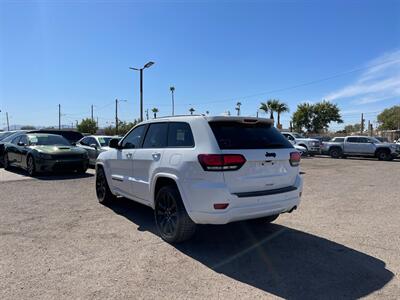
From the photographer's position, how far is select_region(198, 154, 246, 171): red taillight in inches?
164

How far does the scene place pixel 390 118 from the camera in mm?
81250

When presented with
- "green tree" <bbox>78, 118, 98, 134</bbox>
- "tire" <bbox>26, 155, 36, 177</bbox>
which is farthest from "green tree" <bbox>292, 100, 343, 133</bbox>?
"tire" <bbox>26, 155, 36, 177</bbox>

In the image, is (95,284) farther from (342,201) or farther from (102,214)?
(342,201)

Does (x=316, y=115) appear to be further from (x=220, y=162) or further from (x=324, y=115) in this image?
(x=220, y=162)

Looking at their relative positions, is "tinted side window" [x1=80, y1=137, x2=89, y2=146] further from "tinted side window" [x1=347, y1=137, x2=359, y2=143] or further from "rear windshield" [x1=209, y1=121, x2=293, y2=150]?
A: "tinted side window" [x1=347, y1=137, x2=359, y2=143]

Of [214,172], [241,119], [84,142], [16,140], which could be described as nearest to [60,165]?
[16,140]

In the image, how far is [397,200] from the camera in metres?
8.29

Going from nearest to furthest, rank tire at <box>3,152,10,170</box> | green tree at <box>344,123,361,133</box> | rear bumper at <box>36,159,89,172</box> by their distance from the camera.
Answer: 1. rear bumper at <box>36,159,89,172</box>
2. tire at <box>3,152,10,170</box>
3. green tree at <box>344,123,361,133</box>

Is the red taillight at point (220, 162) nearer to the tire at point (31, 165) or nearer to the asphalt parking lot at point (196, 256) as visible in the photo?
the asphalt parking lot at point (196, 256)

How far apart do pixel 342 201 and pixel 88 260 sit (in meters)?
6.10

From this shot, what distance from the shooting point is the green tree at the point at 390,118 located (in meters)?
78.2

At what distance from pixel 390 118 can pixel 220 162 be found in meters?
89.6

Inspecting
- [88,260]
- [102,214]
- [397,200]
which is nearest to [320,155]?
[397,200]

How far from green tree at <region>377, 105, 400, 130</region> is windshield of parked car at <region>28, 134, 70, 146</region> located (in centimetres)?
7912
